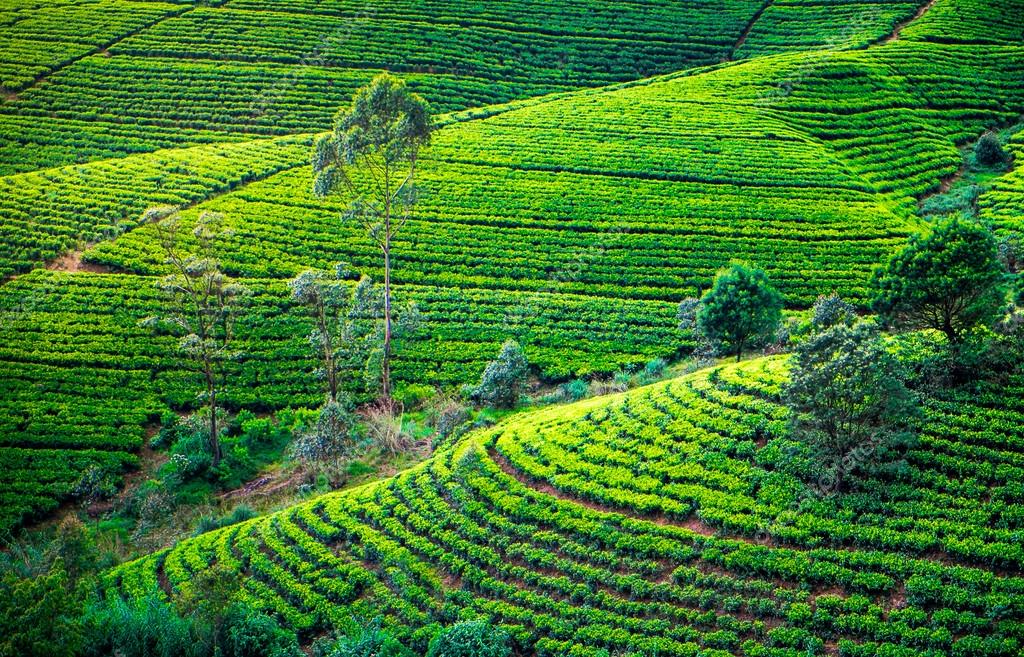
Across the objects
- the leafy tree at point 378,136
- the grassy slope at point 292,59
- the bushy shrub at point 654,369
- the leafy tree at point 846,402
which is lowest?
the bushy shrub at point 654,369

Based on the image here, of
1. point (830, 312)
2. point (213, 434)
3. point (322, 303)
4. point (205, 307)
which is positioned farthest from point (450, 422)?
point (830, 312)

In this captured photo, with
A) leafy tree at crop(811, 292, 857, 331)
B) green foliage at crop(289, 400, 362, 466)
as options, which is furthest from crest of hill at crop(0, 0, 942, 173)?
leafy tree at crop(811, 292, 857, 331)

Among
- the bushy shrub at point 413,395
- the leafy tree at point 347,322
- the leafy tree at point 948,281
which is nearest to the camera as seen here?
the leafy tree at point 948,281

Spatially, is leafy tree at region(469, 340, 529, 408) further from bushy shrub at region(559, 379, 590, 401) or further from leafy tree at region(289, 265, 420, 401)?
leafy tree at region(289, 265, 420, 401)

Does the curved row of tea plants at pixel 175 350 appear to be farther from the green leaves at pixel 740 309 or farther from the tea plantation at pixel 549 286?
the green leaves at pixel 740 309

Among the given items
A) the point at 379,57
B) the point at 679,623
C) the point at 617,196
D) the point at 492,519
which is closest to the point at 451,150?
the point at 617,196

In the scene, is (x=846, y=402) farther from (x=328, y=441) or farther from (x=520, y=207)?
(x=520, y=207)

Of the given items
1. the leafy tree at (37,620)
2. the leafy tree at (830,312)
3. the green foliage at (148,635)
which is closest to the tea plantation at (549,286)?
the leafy tree at (830,312)
